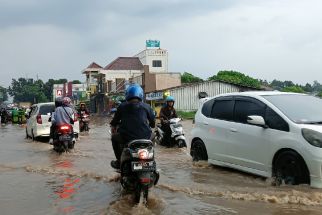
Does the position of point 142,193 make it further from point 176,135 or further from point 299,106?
point 176,135

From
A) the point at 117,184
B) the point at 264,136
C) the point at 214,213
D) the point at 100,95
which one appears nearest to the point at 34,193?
the point at 117,184

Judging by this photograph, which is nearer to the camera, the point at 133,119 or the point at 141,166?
the point at 141,166

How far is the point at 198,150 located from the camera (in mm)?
9758

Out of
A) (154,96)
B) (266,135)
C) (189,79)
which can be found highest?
(189,79)

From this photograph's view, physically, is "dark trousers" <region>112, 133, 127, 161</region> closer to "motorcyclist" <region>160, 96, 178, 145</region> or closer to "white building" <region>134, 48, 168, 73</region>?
"motorcyclist" <region>160, 96, 178, 145</region>

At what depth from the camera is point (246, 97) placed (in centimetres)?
841

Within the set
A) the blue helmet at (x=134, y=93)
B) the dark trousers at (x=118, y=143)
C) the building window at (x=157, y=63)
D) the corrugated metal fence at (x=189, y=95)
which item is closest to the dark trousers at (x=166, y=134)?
the dark trousers at (x=118, y=143)

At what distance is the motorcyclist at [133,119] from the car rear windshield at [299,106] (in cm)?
226

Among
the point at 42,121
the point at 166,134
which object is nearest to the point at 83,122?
the point at 42,121

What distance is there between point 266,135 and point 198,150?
2.44m

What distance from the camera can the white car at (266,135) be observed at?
22.4 ft

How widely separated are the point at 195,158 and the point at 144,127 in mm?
3526

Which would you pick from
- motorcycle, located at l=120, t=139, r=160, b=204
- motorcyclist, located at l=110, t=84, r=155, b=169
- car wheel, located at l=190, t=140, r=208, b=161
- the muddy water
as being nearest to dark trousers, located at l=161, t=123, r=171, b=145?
the muddy water

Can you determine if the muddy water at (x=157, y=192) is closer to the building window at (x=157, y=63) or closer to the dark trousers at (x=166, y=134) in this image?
the dark trousers at (x=166, y=134)
